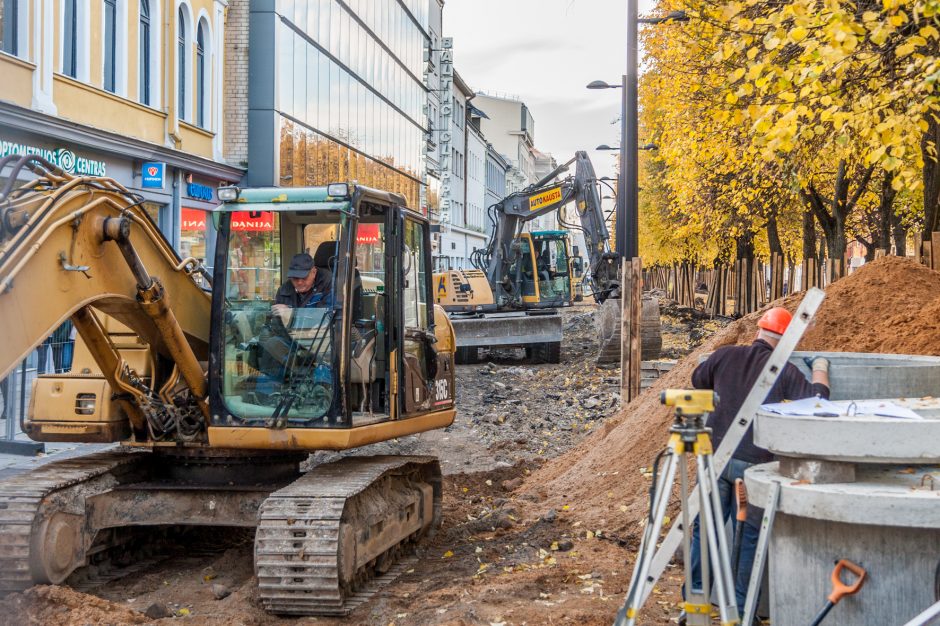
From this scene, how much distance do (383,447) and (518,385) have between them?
22.2ft

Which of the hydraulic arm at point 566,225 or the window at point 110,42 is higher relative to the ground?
the window at point 110,42

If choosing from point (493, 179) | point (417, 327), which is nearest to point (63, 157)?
point (417, 327)

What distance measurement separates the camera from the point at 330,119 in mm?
30359

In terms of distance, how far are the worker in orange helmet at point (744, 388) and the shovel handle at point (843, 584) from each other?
111 cm

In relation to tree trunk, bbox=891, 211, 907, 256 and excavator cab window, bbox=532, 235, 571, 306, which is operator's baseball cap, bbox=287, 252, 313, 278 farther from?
tree trunk, bbox=891, 211, 907, 256

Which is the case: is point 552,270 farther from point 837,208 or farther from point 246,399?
point 246,399

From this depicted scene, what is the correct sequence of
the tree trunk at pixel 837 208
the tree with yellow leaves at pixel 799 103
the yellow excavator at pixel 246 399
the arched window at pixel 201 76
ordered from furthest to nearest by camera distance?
the arched window at pixel 201 76, the tree trunk at pixel 837 208, the tree with yellow leaves at pixel 799 103, the yellow excavator at pixel 246 399

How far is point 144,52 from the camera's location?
68.0ft

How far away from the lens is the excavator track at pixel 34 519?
6.73 m

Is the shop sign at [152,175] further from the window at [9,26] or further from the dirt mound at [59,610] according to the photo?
the dirt mound at [59,610]

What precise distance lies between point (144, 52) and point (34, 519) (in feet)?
51.1

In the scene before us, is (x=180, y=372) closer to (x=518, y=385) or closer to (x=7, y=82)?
(x=7, y=82)

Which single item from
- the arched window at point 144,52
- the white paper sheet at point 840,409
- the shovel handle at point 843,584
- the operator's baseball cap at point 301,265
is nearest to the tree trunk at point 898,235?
the arched window at point 144,52

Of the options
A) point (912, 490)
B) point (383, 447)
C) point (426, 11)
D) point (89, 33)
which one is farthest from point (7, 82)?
point (426, 11)
